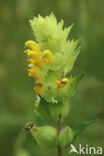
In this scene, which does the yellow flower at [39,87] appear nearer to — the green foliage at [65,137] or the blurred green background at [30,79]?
the green foliage at [65,137]

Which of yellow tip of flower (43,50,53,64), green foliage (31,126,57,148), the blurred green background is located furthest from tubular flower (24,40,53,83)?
the blurred green background

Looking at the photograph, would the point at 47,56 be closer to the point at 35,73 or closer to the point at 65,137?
the point at 35,73

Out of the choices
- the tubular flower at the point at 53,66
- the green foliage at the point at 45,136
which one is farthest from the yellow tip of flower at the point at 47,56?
the green foliage at the point at 45,136

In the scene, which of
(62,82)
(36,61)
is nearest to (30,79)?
(36,61)

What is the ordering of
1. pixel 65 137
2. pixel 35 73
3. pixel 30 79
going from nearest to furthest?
1. pixel 65 137
2. pixel 35 73
3. pixel 30 79

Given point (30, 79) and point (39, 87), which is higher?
point (30, 79)

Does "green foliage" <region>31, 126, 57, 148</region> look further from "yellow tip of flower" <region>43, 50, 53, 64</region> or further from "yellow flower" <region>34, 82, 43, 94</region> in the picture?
"yellow tip of flower" <region>43, 50, 53, 64</region>
